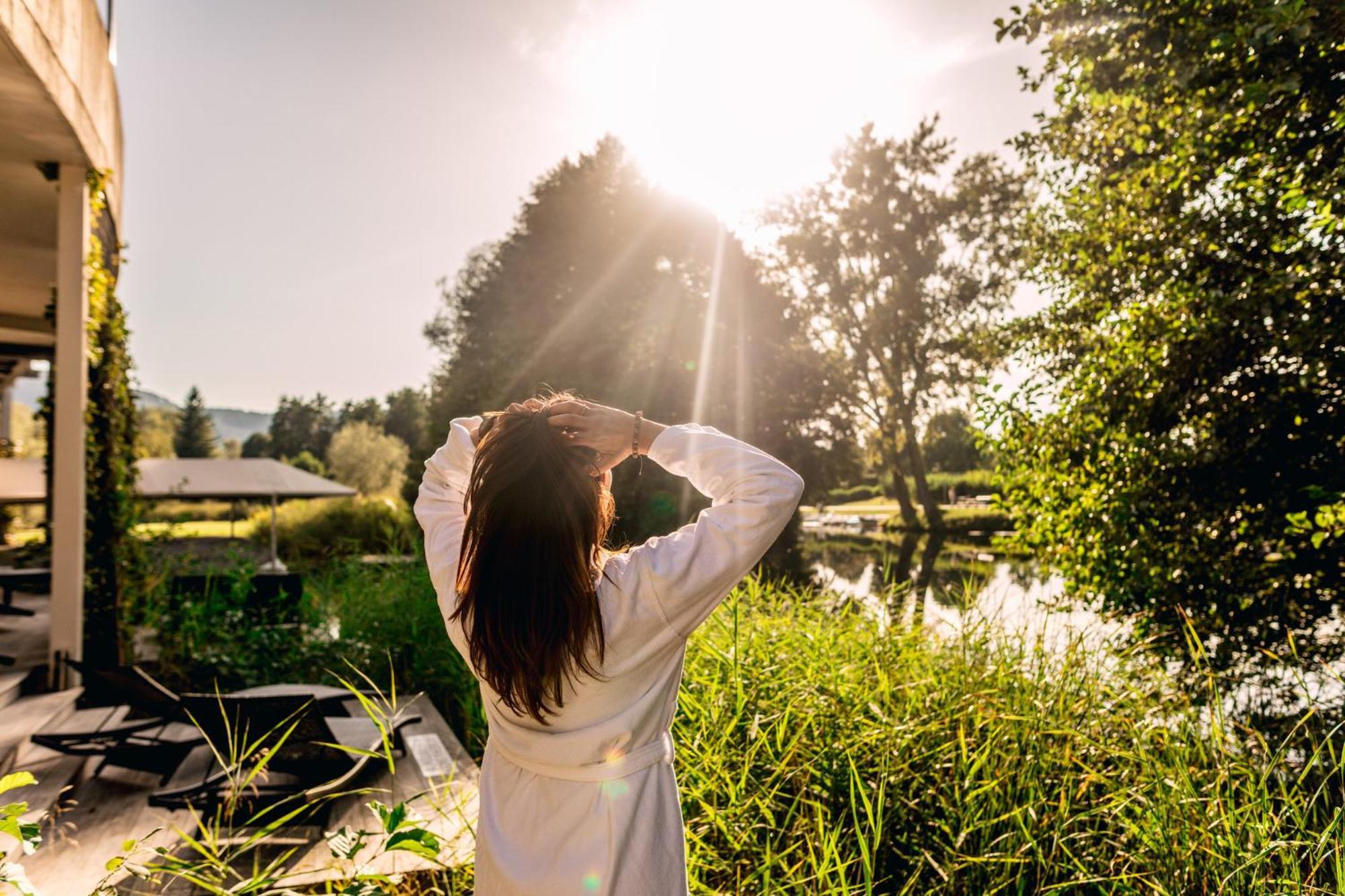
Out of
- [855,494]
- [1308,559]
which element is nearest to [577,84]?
[1308,559]

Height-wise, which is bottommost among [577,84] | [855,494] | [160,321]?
[855,494]

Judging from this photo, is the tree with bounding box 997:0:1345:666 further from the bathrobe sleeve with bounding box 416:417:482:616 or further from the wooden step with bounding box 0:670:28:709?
the wooden step with bounding box 0:670:28:709

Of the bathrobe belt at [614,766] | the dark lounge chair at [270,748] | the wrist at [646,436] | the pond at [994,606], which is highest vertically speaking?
the wrist at [646,436]

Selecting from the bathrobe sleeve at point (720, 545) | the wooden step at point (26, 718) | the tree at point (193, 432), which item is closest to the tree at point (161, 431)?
the tree at point (193, 432)

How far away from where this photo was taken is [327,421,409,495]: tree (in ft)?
96.2

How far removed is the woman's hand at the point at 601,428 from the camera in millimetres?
1313

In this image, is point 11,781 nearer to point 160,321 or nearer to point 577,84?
point 577,84

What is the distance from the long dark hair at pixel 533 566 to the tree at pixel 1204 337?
146 inches

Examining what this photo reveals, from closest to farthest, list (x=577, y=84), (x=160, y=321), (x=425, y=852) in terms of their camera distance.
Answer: (x=425, y=852) → (x=577, y=84) → (x=160, y=321)

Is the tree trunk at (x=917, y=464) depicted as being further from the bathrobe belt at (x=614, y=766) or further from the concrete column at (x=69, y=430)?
the bathrobe belt at (x=614, y=766)

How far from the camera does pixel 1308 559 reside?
426 cm

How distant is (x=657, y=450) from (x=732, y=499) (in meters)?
0.20

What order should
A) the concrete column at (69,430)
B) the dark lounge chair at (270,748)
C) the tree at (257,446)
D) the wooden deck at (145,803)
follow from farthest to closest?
1. the tree at (257,446)
2. the concrete column at (69,430)
3. the dark lounge chair at (270,748)
4. the wooden deck at (145,803)

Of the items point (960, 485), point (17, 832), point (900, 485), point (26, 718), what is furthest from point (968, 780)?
point (960, 485)
